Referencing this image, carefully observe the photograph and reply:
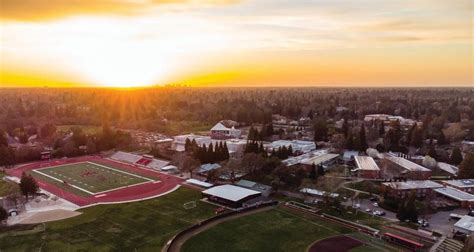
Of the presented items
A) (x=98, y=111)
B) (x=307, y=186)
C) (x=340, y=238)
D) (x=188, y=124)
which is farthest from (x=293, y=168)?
(x=98, y=111)

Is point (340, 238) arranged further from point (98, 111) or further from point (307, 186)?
point (98, 111)

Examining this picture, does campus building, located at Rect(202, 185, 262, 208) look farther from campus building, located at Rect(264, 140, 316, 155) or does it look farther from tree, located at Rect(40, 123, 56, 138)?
tree, located at Rect(40, 123, 56, 138)

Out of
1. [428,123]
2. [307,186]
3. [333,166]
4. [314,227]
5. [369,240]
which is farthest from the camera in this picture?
[428,123]

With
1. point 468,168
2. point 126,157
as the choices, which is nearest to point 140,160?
point 126,157

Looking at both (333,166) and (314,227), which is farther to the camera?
(333,166)

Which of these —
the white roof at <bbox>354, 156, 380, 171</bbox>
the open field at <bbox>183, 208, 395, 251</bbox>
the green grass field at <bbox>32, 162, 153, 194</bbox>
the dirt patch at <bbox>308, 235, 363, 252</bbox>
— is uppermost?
the white roof at <bbox>354, 156, 380, 171</bbox>

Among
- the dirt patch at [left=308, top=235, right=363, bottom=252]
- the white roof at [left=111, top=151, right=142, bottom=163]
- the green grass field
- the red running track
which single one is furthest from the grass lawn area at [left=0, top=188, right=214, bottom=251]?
the white roof at [left=111, top=151, right=142, bottom=163]

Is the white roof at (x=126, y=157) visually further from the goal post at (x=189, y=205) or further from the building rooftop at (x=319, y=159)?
the building rooftop at (x=319, y=159)
